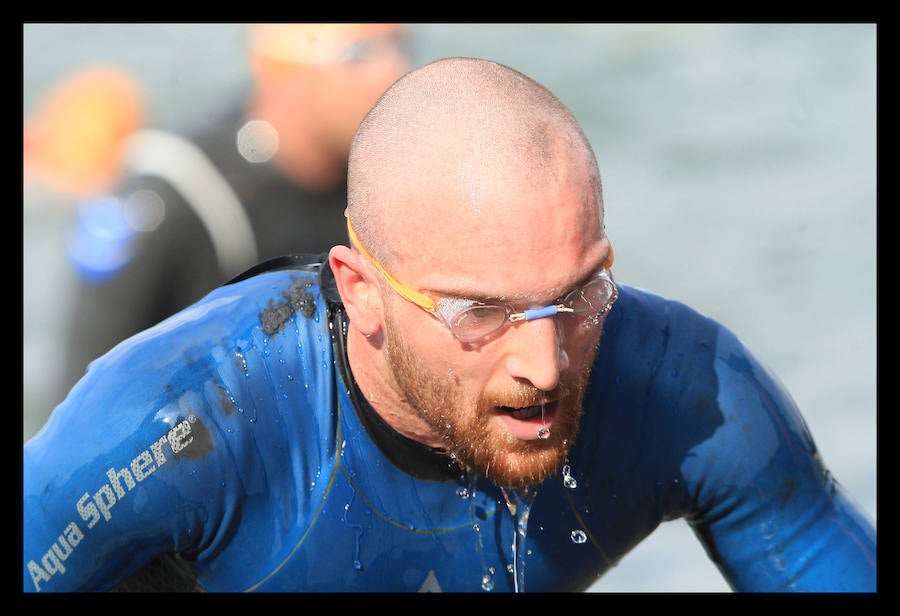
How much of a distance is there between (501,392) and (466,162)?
16.0 inches

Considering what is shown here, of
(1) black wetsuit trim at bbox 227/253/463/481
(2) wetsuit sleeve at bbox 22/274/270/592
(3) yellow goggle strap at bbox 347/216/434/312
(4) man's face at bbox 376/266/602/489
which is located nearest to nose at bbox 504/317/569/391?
(4) man's face at bbox 376/266/602/489

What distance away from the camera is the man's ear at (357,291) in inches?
92.4

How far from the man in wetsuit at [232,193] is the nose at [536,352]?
76.2 inches

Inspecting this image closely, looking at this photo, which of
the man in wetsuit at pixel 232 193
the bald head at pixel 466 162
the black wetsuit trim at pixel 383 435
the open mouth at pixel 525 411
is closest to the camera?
the bald head at pixel 466 162

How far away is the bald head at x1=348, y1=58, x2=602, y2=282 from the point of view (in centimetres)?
210

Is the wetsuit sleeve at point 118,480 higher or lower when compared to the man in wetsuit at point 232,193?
lower

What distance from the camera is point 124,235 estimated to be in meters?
4.03

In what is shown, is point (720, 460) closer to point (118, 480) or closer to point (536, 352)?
point (536, 352)

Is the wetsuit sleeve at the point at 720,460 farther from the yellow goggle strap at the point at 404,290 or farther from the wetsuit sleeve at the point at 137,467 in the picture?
the wetsuit sleeve at the point at 137,467

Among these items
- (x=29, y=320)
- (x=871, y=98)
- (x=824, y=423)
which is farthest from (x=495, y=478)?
(x=871, y=98)

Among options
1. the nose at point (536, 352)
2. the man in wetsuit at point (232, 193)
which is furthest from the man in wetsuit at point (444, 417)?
the man in wetsuit at point (232, 193)

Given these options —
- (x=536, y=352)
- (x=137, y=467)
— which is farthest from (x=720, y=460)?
(x=137, y=467)

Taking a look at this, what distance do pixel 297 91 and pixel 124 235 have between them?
787 millimetres

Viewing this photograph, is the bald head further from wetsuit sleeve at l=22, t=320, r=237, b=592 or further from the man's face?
wetsuit sleeve at l=22, t=320, r=237, b=592
